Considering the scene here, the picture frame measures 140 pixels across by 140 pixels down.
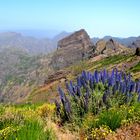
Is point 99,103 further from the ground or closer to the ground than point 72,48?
further from the ground

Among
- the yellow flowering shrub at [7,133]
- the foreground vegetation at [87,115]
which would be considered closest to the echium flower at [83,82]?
the foreground vegetation at [87,115]

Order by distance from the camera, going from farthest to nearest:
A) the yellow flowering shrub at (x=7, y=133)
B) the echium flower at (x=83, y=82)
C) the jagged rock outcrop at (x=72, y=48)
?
the jagged rock outcrop at (x=72, y=48), the echium flower at (x=83, y=82), the yellow flowering shrub at (x=7, y=133)

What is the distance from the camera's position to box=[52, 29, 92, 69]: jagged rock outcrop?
170000mm

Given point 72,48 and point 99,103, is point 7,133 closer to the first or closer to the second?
point 99,103

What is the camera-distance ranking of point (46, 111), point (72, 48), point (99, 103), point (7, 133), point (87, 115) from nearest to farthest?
point (7, 133) → point (87, 115) → point (99, 103) → point (46, 111) → point (72, 48)

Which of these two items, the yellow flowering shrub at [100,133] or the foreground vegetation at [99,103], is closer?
the yellow flowering shrub at [100,133]

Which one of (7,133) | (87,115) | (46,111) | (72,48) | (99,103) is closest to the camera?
(7,133)

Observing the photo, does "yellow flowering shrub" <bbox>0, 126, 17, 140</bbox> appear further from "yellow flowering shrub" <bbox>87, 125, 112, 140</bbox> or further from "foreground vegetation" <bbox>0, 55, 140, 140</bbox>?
"yellow flowering shrub" <bbox>87, 125, 112, 140</bbox>

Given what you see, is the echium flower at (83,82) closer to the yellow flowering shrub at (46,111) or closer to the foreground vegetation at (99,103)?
the foreground vegetation at (99,103)

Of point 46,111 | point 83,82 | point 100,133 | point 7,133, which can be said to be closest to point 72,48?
point 46,111

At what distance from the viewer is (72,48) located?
171375mm

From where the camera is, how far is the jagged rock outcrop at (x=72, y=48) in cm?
17000

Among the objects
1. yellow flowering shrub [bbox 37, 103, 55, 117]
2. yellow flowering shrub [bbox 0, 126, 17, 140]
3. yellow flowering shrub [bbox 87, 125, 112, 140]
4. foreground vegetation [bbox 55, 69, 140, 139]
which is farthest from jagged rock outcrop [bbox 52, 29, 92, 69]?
yellow flowering shrub [bbox 0, 126, 17, 140]

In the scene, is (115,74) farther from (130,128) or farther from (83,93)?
(130,128)
